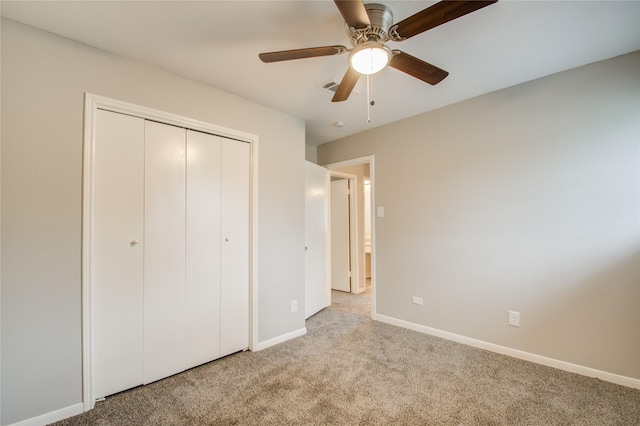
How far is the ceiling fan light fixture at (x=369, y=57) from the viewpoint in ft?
4.74

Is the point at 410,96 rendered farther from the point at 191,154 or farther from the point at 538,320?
the point at 538,320

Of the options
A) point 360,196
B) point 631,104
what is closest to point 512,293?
point 631,104

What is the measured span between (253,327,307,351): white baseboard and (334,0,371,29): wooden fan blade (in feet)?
8.71

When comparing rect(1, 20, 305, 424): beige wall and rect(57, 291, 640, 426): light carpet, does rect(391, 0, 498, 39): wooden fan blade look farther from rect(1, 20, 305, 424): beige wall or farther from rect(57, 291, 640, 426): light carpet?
rect(57, 291, 640, 426): light carpet

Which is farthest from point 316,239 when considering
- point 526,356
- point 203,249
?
point 526,356

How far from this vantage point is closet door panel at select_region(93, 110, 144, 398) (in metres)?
1.86

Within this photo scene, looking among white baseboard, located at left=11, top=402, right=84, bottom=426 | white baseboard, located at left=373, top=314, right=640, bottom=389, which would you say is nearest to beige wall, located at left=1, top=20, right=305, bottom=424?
white baseboard, located at left=11, top=402, right=84, bottom=426

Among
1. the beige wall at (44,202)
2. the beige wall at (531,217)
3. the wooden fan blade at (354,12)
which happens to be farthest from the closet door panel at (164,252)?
the beige wall at (531,217)

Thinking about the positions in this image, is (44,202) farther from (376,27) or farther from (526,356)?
(526,356)

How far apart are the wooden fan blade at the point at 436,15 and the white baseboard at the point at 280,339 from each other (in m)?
2.71

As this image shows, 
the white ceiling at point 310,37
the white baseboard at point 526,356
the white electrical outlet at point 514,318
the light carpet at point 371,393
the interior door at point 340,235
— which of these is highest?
the white ceiling at point 310,37

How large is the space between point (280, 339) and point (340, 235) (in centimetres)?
220

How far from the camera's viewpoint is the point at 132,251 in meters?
1.99

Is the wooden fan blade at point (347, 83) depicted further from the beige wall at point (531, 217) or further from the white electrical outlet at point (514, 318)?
the white electrical outlet at point (514, 318)
